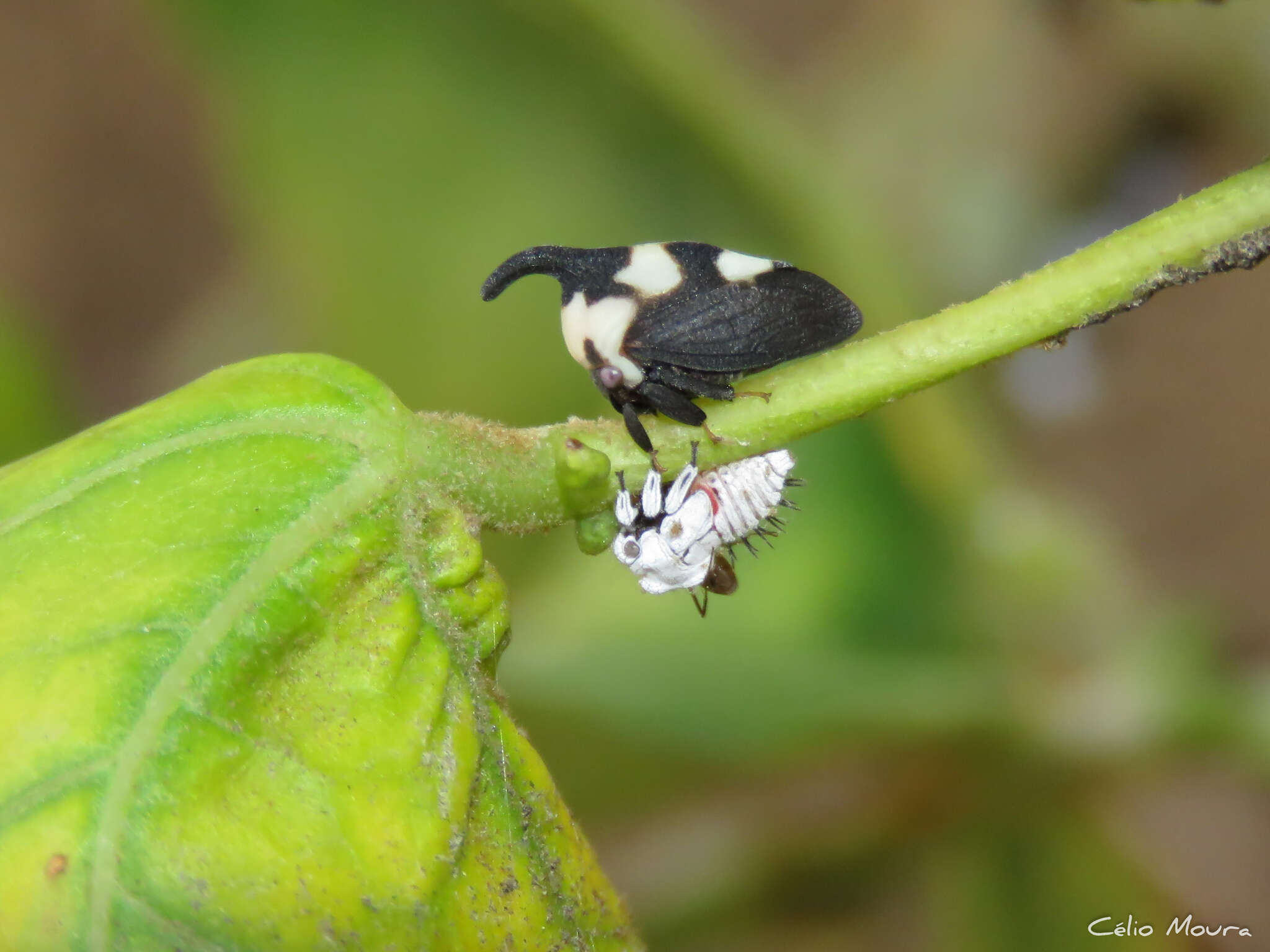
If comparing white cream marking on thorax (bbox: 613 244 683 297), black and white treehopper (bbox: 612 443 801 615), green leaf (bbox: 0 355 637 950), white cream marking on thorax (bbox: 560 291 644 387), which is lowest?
green leaf (bbox: 0 355 637 950)

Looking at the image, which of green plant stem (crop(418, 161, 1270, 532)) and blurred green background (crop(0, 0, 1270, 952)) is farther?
blurred green background (crop(0, 0, 1270, 952))

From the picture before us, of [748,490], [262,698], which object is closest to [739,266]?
[748,490]

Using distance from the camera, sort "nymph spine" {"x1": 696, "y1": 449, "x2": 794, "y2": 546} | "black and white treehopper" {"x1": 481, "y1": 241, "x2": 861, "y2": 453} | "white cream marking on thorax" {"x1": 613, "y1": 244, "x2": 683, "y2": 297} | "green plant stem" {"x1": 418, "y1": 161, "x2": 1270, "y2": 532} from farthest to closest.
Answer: "white cream marking on thorax" {"x1": 613, "y1": 244, "x2": 683, "y2": 297}
"black and white treehopper" {"x1": 481, "y1": 241, "x2": 861, "y2": 453}
"nymph spine" {"x1": 696, "y1": 449, "x2": 794, "y2": 546}
"green plant stem" {"x1": 418, "y1": 161, "x2": 1270, "y2": 532}

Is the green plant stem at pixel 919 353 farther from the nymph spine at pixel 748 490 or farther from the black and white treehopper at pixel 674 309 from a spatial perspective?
the black and white treehopper at pixel 674 309

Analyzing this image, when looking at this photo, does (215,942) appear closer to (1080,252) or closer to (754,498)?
(754,498)
